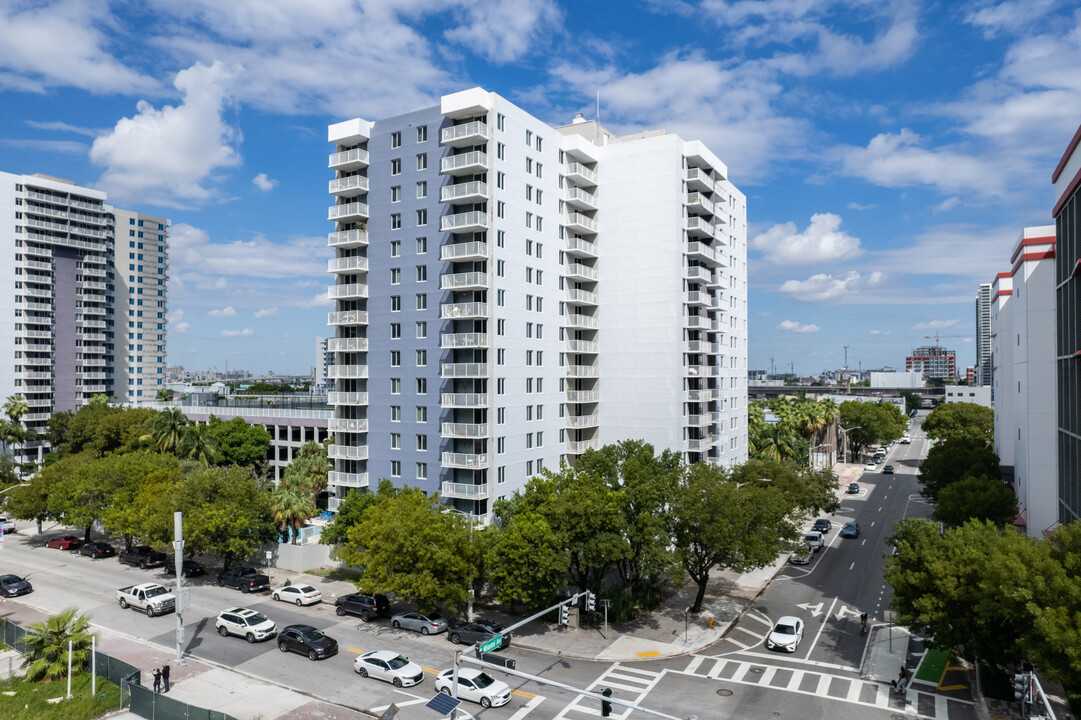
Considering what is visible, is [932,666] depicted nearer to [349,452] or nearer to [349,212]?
[349,452]

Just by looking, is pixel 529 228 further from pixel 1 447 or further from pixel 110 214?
pixel 110 214

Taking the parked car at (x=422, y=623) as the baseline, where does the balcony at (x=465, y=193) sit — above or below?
above

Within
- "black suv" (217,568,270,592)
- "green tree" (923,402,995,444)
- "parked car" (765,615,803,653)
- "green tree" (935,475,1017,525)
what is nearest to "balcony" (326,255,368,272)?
"black suv" (217,568,270,592)

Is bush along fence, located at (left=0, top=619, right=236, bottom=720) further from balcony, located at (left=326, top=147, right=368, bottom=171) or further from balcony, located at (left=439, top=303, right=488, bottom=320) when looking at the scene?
balcony, located at (left=326, top=147, right=368, bottom=171)

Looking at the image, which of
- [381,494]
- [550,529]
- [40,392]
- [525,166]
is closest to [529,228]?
[525,166]

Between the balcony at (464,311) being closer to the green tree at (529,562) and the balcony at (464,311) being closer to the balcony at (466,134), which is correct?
the balcony at (466,134)

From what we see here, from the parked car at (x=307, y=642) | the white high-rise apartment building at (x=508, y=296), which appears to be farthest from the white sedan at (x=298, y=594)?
the white high-rise apartment building at (x=508, y=296)
